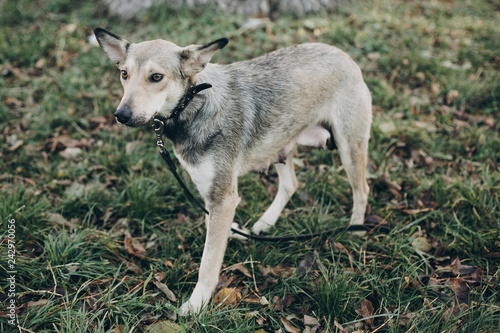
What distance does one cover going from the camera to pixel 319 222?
11.4 ft

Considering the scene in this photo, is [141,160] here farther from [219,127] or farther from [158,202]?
[219,127]

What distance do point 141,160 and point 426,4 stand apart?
267 inches

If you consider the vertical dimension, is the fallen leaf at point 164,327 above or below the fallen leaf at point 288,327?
above

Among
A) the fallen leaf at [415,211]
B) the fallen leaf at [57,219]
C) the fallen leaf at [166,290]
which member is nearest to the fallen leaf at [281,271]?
the fallen leaf at [166,290]

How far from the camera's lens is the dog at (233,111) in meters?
2.60

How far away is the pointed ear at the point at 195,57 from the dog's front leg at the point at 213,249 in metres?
0.99

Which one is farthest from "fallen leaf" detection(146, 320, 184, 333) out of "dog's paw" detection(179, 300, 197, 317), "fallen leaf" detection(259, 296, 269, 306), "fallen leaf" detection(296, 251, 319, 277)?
"fallen leaf" detection(296, 251, 319, 277)

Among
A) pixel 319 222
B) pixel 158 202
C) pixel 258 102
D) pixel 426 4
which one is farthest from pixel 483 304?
pixel 426 4

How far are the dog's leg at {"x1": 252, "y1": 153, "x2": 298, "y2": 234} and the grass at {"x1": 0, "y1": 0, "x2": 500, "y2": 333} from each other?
0.13m

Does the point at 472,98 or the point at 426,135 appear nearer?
the point at 426,135

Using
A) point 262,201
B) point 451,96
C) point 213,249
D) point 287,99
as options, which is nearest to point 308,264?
point 213,249

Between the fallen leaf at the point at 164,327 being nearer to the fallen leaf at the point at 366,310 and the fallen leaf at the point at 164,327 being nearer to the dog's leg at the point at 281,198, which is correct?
the dog's leg at the point at 281,198

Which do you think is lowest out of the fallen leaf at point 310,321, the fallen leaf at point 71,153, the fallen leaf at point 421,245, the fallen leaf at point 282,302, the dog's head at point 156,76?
the fallen leaf at point 421,245

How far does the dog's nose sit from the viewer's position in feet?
7.78
